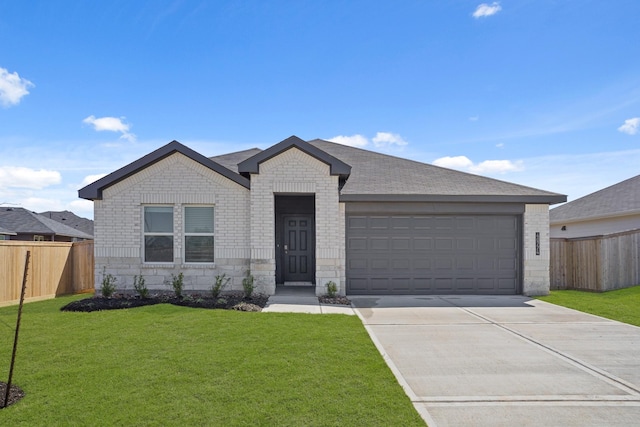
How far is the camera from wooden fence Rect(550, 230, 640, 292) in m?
12.3

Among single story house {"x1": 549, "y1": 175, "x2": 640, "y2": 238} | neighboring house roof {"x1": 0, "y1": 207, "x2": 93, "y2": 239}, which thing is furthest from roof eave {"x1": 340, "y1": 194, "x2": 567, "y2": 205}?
neighboring house roof {"x1": 0, "y1": 207, "x2": 93, "y2": 239}

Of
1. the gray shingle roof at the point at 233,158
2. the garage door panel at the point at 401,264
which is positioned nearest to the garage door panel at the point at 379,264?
the garage door panel at the point at 401,264

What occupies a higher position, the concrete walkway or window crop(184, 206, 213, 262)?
window crop(184, 206, 213, 262)

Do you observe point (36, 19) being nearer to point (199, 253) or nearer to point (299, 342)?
point (199, 253)

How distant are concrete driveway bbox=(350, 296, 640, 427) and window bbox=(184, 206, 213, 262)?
4801mm

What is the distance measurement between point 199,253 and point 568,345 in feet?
29.2

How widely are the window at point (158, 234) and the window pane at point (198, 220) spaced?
0.49 metres

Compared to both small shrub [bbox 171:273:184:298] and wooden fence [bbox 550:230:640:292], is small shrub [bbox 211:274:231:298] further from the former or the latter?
wooden fence [bbox 550:230:640:292]

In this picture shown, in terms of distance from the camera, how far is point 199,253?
421 inches

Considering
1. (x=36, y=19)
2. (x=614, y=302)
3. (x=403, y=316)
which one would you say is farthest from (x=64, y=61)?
(x=614, y=302)

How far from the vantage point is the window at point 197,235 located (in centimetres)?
→ 1069

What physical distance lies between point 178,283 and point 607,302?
38.8 feet

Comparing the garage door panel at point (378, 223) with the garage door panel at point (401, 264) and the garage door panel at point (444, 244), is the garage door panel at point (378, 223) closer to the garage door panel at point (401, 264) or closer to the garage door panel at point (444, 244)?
the garage door panel at point (401, 264)

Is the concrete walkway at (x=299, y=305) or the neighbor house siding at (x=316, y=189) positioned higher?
the neighbor house siding at (x=316, y=189)
